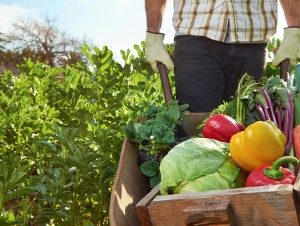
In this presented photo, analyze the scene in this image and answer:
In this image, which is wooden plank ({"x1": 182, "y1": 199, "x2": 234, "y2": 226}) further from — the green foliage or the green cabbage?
the green foliage

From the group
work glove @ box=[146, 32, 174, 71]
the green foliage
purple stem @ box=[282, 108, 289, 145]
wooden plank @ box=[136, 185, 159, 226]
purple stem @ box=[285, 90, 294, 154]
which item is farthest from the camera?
work glove @ box=[146, 32, 174, 71]

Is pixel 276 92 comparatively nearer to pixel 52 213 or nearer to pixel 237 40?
pixel 237 40

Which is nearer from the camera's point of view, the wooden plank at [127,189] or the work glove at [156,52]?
the wooden plank at [127,189]

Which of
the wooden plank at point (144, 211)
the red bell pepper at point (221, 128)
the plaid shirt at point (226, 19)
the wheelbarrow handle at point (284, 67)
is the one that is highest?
the plaid shirt at point (226, 19)

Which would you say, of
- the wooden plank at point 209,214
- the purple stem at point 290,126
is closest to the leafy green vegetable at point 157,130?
the purple stem at point 290,126

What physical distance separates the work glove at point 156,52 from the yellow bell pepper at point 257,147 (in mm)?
1503

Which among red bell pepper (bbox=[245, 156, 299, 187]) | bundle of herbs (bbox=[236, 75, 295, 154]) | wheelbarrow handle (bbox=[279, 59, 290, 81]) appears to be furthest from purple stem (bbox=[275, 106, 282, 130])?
wheelbarrow handle (bbox=[279, 59, 290, 81])

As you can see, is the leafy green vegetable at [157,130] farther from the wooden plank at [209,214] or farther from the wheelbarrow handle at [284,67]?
the wheelbarrow handle at [284,67]

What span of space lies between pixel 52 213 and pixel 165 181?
1.22 metres

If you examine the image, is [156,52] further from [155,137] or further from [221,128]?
[221,128]

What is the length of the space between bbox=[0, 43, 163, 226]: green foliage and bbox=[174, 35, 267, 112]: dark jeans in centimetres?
30

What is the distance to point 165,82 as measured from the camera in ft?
10.1

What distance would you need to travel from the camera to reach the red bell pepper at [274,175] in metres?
1.74

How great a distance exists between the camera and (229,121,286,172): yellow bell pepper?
6.17ft
